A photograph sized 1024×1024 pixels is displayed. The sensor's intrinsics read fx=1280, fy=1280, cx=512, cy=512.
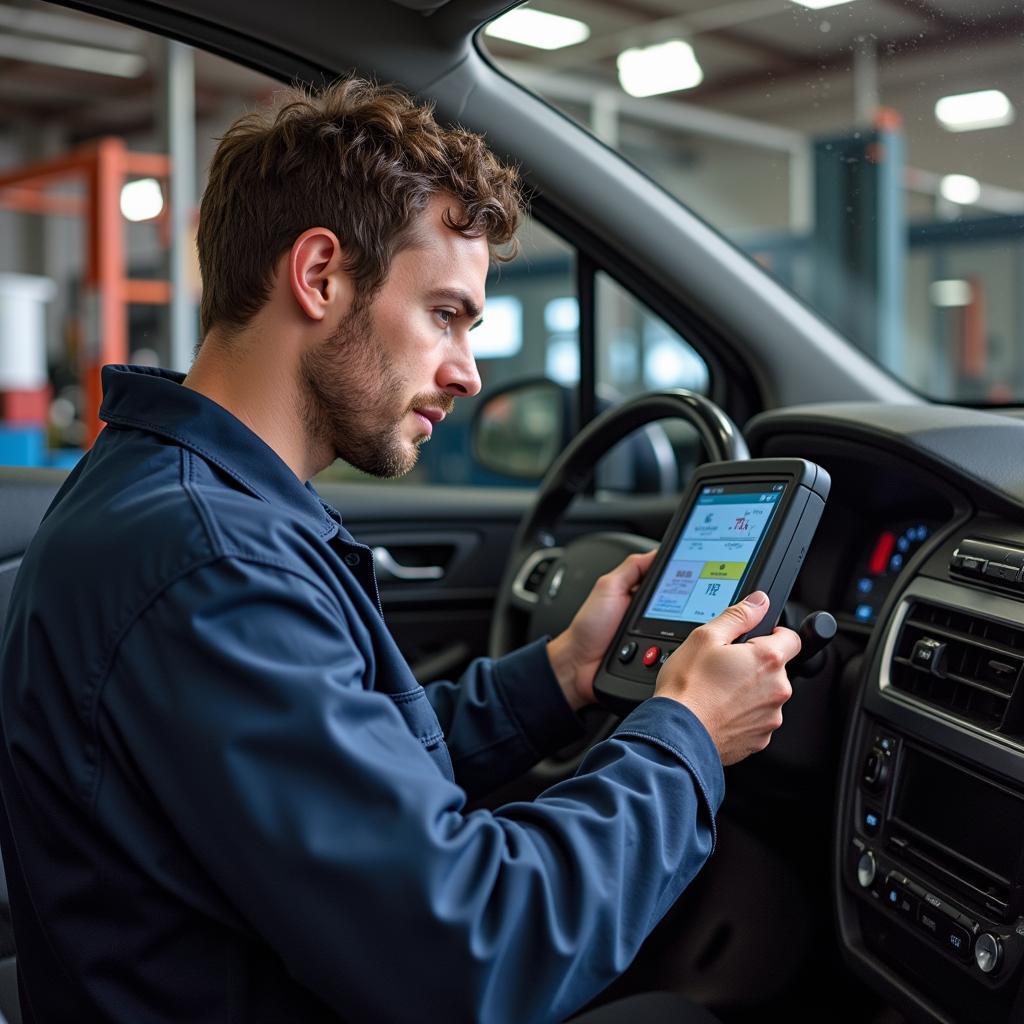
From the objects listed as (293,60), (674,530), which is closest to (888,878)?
(674,530)

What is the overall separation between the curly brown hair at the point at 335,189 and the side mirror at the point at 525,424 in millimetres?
1166

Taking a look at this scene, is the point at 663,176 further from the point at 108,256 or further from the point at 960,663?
the point at 960,663

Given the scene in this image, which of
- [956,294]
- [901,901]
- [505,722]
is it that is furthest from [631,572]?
[956,294]

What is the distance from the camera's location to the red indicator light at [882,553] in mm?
1450

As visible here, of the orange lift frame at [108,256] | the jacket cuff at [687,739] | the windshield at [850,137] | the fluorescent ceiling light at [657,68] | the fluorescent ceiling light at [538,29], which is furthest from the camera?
the fluorescent ceiling light at [657,68]

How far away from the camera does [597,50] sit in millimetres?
8953

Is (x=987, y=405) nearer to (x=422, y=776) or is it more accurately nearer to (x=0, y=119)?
(x=422, y=776)

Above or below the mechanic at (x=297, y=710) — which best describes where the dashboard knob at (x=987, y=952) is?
below

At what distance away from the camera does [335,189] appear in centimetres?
101

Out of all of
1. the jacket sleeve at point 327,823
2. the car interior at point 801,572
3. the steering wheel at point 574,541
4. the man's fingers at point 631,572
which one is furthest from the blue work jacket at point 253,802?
the steering wheel at point 574,541

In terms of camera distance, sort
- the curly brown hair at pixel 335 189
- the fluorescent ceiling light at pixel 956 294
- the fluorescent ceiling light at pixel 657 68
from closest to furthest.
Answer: the curly brown hair at pixel 335 189 → the fluorescent ceiling light at pixel 657 68 → the fluorescent ceiling light at pixel 956 294

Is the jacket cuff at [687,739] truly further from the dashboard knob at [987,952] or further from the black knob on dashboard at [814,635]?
the dashboard knob at [987,952]

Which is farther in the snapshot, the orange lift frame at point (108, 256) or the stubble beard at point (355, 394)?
the orange lift frame at point (108, 256)

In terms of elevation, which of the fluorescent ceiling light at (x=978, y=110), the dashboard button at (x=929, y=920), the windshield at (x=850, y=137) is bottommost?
the dashboard button at (x=929, y=920)
